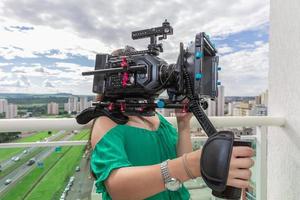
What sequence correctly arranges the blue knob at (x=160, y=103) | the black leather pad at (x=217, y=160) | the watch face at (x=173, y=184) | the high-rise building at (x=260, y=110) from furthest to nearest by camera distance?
the high-rise building at (x=260, y=110), the blue knob at (x=160, y=103), the watch face at (x=173, y=184), the black leather pad at (x=217, y=160)

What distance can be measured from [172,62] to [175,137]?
1.20 ft

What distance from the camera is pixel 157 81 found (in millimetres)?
716

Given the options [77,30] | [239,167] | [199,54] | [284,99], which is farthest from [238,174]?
[77,30]

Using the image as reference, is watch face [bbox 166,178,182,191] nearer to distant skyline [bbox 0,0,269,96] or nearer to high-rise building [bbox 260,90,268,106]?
distant skyline [bbox 0,0,269,96]

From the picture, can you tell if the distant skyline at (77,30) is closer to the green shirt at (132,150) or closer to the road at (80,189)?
the road at (80,189)

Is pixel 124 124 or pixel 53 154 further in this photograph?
pixel 53 154

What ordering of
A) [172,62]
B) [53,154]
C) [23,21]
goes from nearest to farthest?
[172,62] < [53,154] < [23,21]

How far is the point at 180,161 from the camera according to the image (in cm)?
62

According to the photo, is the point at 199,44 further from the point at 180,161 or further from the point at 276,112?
the point at 276,112

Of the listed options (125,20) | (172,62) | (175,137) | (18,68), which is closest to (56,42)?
(18,68)

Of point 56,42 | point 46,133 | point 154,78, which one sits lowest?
point 46,133

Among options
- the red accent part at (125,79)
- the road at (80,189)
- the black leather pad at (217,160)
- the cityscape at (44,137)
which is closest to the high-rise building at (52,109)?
the cityscape at (44,137)

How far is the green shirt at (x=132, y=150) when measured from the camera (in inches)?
28.2

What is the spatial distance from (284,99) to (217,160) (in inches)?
48.9
